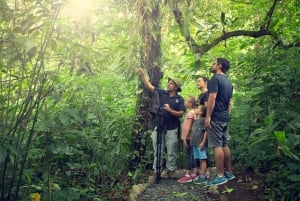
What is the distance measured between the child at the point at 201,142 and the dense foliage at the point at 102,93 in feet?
1.94

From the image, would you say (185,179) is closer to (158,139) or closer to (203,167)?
(203,167)

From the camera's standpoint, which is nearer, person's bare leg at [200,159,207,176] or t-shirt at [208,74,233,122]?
t-shirt at [208,74,233,122]

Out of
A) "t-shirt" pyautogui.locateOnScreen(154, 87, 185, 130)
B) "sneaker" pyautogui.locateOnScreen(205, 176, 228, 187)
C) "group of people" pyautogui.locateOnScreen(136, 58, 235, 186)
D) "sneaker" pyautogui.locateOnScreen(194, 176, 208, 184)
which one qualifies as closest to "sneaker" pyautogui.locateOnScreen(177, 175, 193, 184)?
"group of people" pyautogui.locateOnScreen(136, 58, 235, 186)

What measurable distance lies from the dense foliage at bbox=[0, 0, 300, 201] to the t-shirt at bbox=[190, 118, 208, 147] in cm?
60

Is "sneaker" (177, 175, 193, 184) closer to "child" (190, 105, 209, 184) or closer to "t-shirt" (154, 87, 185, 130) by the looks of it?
"child" (190, 105, 209, 184)

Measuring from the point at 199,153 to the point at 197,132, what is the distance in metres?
0.34

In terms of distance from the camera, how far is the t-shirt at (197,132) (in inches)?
237

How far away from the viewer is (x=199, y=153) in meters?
6.01

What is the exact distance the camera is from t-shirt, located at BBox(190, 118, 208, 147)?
6008mm

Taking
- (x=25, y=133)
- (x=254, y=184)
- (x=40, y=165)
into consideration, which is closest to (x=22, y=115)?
(x=25, y=133)

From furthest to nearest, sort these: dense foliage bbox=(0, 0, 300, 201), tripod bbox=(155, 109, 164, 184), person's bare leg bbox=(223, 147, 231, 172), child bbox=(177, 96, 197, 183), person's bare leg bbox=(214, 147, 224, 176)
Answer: child bbox=(177, 96, 197, 183) < tripod bbox=(155, 109, 164, 184) < person's bare leg bbox=(223, 147, 231, 172) < person's bare leg bbox=(214, 147, 224, 176) < dense foliage bbox=(0, 0, 300, 201)

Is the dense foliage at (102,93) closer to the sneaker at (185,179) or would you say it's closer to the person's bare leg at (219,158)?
the person's bare leg at (219,158)

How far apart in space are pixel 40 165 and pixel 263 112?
3.65m

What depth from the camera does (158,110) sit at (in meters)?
5.92
